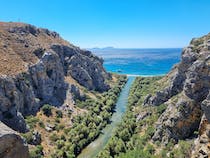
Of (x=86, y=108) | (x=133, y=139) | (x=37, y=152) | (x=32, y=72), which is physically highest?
(x=32, y=72)

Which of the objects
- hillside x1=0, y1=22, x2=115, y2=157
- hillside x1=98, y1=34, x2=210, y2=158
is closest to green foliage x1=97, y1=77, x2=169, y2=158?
hillside x1=98, y1=34, x2=210, y2=158

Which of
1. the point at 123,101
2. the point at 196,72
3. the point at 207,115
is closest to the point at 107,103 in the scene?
the point at 123,101

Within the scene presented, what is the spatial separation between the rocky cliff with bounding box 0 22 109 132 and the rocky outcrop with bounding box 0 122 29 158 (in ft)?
195

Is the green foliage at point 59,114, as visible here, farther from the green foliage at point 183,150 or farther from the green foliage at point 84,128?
the green foliage at point 183,150

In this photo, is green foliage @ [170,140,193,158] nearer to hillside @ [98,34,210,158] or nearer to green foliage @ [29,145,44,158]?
hillside @ [98,34,210,158]

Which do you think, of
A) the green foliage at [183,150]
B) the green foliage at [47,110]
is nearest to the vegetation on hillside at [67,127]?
the green foliage at [47,110]

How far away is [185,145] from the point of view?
54312 millimetres

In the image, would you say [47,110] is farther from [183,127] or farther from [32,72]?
[183,127]

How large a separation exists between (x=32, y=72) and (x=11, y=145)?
3431 inches

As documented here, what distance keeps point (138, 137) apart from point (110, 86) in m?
84.5

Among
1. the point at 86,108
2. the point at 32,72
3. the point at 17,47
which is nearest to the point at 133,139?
the point at 86,108

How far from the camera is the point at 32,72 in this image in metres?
98.7

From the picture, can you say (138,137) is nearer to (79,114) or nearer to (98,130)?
(98,130)

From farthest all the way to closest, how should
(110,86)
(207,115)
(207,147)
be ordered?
(110,86)
(207,115)
(207,147)
